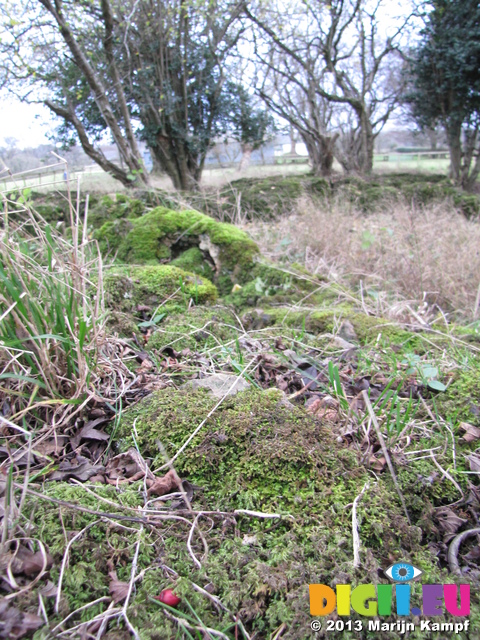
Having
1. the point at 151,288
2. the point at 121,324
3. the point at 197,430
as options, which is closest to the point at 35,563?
the point at 197,430

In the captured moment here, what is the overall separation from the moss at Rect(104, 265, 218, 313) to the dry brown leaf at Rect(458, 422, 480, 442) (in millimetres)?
1638

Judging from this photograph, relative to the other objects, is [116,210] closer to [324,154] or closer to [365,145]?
[324,154]

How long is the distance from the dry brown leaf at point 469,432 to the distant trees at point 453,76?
13751mm

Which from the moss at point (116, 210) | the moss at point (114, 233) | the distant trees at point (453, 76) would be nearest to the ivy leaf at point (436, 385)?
the moss at point (114, 233)

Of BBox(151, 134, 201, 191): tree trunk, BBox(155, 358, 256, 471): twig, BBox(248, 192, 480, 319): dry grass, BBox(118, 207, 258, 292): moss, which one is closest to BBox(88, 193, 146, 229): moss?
BBox(118, 207, 258, 292): moss

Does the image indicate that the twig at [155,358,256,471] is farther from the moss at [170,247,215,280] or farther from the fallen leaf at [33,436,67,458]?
the moss at [170,247,215,280]

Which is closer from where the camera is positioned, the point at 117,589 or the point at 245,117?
the point at 117,589

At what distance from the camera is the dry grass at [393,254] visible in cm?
390

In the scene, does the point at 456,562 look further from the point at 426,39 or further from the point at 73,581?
the point at 426,39

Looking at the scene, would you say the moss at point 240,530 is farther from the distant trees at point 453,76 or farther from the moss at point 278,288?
the distant trees at point 453,76

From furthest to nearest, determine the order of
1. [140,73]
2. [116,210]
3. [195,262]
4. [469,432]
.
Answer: [140,73]
[116,210]
[195,262]
[469,432]

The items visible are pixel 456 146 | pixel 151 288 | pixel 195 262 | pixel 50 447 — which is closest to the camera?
pixel 50 447

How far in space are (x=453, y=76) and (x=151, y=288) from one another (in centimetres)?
1422

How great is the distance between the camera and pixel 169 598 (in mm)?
926
